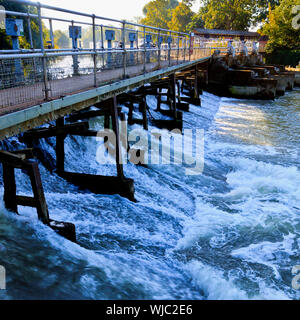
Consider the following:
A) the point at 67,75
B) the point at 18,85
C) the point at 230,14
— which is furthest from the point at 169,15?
the point at 18,85

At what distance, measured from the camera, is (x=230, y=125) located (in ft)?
48.3

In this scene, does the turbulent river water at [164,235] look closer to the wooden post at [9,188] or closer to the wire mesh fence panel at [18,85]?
the wooden post at [9,188]

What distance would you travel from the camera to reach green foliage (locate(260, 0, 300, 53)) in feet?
121

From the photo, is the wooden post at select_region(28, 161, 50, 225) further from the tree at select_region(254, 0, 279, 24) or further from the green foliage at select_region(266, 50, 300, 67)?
the tree at select_region(254, 0, 279, 24)

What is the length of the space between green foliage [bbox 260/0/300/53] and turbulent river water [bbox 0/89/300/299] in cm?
3293

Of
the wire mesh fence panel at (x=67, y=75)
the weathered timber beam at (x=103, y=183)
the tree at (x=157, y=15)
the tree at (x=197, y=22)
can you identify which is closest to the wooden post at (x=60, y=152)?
the weathered timber beam at (x=103, y=183)

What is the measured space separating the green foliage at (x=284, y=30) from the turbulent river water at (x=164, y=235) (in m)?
32.9

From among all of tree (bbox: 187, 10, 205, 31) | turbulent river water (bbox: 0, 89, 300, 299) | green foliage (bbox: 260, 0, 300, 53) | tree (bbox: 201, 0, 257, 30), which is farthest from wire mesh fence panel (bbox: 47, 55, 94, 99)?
tree (bbox: 187, 10, 205, 31)

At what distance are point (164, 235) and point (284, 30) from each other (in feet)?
128

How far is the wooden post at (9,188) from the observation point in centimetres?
438

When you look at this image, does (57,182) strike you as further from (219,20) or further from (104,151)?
(219,20)
